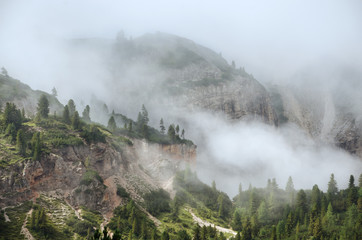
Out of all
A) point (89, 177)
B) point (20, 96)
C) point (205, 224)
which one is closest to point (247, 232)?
point (205, 224)

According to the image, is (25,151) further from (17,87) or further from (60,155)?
(17,87)

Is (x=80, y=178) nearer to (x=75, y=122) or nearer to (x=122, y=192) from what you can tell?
(x=122, y=192)

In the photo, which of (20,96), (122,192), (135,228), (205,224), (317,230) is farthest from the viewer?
(20,96)

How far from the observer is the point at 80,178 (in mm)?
154125

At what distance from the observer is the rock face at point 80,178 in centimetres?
13350

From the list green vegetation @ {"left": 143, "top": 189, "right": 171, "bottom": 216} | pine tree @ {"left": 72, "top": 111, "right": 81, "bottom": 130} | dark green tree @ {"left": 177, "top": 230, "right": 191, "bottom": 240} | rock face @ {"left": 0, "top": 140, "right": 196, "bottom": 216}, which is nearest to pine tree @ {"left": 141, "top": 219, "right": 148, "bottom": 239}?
dark green tree @ {"left": 177, "top": 230, "right": 191, "bottom": 240}

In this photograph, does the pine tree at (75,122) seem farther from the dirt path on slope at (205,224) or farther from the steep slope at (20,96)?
the dirt path on slope at (205,224)

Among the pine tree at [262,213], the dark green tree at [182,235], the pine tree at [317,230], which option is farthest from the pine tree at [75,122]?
the pine tree at [317,230]

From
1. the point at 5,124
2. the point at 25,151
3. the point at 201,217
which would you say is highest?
the point at 5,124

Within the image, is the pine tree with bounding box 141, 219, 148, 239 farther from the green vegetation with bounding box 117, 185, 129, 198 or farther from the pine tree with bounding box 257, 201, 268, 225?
the pine tree with bounding box 257, 201, 268, 225

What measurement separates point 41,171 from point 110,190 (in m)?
31.7

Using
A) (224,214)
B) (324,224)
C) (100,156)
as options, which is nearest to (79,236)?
(100,156)

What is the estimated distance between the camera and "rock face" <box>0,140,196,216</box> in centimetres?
13350

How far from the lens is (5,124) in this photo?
153 m
